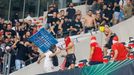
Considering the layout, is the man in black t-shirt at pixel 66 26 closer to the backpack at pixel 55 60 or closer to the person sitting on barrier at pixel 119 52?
the backpack at pixel 55 60

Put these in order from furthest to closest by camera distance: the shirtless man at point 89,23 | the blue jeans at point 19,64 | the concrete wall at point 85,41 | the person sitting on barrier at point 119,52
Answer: the shirtless man at point 89,23 < the concrete wall at point 85,41 < the blue jeans at point 19,64 < the person sitting on barrier at point 119,52

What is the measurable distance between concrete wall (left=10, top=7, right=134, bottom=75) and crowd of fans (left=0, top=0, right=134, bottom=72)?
0.26 m

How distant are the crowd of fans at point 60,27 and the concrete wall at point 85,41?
0.85 ft

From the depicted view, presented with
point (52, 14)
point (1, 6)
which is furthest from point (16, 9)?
point (52, 14)

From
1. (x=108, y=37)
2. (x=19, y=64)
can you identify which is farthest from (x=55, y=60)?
(x=19, y=64)

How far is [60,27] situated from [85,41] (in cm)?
170

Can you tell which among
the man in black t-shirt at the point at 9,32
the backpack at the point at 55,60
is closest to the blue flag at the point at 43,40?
the backpack at the point at 55,60

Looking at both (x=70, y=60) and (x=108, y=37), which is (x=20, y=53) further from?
(x=108, y=37)

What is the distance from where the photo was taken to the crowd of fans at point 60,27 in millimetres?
21703

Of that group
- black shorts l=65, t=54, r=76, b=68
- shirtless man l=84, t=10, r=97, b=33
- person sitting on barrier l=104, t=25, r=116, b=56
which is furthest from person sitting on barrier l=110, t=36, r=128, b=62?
shirtless man l=84, t=10, r=97, b=33

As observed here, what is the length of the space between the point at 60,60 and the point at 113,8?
14.1 feet

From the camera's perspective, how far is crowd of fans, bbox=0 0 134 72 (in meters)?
21.7

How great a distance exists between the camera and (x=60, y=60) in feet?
68.7

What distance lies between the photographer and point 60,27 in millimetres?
23828
